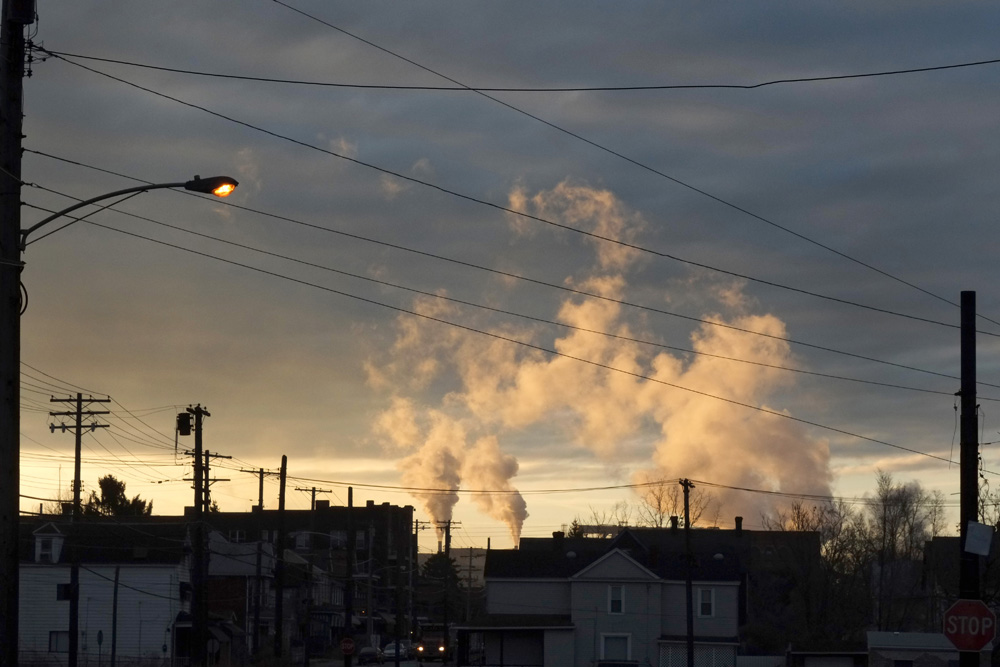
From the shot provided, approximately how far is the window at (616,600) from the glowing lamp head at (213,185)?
64.3 m

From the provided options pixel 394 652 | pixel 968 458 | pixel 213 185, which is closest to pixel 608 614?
pixel 394 652

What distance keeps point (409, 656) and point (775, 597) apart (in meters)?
33.5

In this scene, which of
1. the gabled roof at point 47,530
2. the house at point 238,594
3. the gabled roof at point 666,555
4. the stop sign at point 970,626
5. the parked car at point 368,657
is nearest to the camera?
the stop sign at point 970,626

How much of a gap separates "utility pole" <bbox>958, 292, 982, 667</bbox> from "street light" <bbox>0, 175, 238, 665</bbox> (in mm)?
15670

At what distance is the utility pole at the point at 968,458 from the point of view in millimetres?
22328

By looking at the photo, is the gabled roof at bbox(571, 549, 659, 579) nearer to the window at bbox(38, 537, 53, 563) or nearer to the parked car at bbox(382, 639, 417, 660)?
the parked car at bbox(382, 639, 417, 660)

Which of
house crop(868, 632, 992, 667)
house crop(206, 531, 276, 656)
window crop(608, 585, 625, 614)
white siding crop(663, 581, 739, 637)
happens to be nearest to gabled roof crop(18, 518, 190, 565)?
house crop(206, 531, 276, 656)

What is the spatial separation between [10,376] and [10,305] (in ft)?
3.23

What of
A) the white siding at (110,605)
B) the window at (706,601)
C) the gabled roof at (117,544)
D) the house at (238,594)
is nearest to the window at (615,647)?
the window at (706,601)

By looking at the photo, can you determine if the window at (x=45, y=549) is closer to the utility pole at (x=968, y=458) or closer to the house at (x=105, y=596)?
the house at (x=105, y=596)

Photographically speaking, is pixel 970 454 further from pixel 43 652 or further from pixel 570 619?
pixel 43 652

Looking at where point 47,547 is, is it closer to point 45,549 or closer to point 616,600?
point 45,549

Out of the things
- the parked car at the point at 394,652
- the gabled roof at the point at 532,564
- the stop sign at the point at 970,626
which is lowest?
the parked car at the point at 394,652

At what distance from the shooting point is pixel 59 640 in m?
74.2
